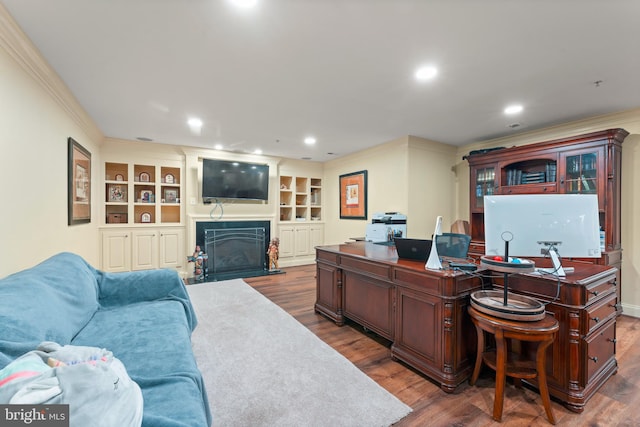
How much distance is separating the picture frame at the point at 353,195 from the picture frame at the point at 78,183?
433cm

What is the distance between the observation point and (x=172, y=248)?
16.7 feet

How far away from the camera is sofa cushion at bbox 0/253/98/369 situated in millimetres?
1124

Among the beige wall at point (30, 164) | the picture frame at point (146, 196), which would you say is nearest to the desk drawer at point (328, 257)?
the beige wall at point (30, 164)

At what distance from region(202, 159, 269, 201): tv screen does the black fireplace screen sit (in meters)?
0.70

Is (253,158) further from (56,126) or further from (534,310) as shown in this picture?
(534,310)

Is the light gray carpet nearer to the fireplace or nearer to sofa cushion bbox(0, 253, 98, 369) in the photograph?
sofa cushion bbox(0, 253, 98, 369)

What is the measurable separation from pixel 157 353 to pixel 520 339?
1942 mm

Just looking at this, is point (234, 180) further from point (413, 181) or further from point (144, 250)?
point (413, 181)

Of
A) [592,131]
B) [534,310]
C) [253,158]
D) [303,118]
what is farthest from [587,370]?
[253,158]

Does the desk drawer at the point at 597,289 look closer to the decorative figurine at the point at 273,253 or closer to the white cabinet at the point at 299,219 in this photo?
the decorative figurine at the point at 273,253

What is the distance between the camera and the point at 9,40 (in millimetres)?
1780

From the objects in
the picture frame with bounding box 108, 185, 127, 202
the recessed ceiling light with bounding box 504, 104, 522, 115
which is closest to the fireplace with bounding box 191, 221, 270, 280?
the picture frame with bounding box 108, 185, 127, 202

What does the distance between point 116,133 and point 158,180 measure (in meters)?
0.99

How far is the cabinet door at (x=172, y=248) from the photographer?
5.00 m
